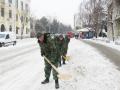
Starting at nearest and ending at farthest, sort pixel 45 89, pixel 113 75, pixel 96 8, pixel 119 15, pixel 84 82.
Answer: pixel 45 89, pixel 84 82, pixel 113 75, pixel 119 15, pixel 96 8

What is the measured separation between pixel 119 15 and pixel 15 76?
149 feet

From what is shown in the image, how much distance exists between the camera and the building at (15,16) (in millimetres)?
65438

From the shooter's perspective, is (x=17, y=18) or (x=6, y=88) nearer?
(x=6, y=88)

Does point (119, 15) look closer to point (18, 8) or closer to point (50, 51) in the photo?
point (18, 8)

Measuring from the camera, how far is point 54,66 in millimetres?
9727

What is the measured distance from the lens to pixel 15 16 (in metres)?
74.4

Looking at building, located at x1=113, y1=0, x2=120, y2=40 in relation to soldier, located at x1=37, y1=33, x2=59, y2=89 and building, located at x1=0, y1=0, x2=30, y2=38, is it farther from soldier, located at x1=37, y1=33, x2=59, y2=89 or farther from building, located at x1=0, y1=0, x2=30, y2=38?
soldier, located at x1=37, y1=33, x2=59, y2=89

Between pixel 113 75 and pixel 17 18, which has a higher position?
pixel 17 18

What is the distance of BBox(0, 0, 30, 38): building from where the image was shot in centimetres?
6544

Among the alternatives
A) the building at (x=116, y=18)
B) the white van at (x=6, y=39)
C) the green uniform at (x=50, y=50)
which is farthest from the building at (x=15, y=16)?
the green uniform at (x=50, y=50)

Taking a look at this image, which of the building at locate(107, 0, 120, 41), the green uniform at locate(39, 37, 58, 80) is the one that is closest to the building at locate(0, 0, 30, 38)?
the building at locate(107, 0, 120, 41)

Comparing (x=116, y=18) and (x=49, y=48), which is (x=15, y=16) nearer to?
(x=116, y=18)

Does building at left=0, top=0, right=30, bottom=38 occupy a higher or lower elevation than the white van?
higher

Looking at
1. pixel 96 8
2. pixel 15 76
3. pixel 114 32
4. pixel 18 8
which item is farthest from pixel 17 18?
pixel 15 76
